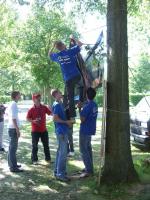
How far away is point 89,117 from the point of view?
9188 mm

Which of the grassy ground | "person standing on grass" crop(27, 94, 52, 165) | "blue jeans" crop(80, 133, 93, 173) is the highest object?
"person standing on grass" crop(27, 94, 52, 165)

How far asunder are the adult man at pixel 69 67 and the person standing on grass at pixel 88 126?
434mm

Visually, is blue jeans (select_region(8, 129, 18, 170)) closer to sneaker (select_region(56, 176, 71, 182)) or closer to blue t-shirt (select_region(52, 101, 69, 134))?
blue t-shirt (select_region(52, 101, 69, 134))

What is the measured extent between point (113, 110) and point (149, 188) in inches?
63.7

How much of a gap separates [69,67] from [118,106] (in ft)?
4.95

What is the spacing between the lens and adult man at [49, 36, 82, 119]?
9.20 meters

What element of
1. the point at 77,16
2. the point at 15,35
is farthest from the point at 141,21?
the point at 15,35

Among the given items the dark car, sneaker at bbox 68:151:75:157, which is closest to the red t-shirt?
sneaker at bbox 68:151:75:157

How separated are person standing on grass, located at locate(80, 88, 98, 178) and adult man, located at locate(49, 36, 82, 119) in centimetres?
43

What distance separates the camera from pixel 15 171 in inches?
403

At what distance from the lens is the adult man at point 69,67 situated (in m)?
9.20

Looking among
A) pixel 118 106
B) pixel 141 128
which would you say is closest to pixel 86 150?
pixel 118 106

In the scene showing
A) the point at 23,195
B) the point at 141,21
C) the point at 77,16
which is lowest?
the point at 23,195

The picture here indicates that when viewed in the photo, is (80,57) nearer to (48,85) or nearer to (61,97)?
(61,97)
